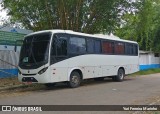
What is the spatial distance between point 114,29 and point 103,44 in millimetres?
5238

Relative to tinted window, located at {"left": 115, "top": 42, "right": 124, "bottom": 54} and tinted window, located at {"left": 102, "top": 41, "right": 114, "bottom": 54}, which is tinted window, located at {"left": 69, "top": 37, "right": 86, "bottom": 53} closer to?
tinted window, located at {"left": 102, "top": 41, "right": 114, "bottom": 54}

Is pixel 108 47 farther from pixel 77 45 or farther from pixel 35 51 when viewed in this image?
pixel 35 51

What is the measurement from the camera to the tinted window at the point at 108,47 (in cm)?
2198

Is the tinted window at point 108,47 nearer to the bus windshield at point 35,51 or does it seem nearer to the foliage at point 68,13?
the foliage at point 68,13

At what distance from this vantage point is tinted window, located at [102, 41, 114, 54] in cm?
2198

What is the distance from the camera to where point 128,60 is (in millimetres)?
25031

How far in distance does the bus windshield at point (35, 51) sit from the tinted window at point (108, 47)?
5706 millimetres

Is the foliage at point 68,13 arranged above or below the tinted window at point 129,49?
above

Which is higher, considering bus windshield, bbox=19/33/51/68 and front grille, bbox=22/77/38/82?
bus windshield, bbox=19/33/51/68

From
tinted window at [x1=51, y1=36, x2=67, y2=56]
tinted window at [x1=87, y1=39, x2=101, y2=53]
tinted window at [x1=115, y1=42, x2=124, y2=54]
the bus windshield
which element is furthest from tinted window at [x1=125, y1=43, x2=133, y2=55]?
the bus windshield

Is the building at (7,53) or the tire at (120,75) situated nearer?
the building at (7,53)

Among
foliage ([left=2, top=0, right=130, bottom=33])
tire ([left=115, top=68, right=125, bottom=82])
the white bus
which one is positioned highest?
foliage ([left=2, top=0, right=130, bottom=33])

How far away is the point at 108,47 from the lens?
22484 mm

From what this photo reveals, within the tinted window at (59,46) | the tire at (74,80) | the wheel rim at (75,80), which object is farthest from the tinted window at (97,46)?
the tinted window at (59,46)
